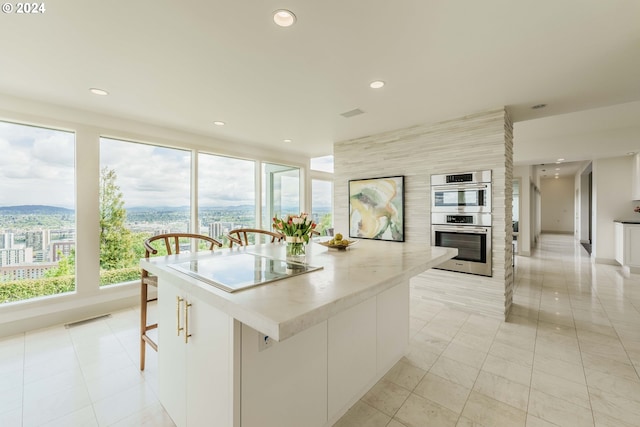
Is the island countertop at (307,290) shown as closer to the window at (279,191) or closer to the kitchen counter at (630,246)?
the window at (279,191)

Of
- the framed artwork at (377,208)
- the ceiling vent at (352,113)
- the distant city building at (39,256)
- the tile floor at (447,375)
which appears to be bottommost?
the tile floor at (447,375)

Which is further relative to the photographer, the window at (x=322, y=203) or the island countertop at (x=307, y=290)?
the window at (x=322, y=203)

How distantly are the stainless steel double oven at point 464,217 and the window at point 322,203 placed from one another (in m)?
2.86

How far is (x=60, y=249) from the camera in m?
3.17

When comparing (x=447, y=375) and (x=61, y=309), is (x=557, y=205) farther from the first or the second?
(x=61, y=309)

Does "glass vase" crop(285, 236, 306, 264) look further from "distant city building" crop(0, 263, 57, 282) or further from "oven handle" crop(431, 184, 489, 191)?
"distant city building" crop(0, 263, 57, 282)

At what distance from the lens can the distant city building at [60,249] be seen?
3.12m

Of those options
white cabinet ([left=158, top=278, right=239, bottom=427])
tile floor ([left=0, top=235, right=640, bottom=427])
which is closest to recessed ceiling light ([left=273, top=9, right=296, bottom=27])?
white cabinet ([left=158, top=278, right=239, bottom=427])

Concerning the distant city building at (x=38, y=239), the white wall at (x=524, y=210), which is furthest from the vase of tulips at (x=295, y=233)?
the white wall at (x=524, y=210)

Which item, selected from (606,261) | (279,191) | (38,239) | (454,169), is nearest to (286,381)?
(454,169)

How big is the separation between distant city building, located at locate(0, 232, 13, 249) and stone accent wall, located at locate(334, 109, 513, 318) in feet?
14.7

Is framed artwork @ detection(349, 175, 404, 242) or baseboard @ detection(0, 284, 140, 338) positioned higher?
framed artwork @ detection(349, 175, 404, 242)

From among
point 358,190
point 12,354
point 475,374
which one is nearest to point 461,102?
point 358,190

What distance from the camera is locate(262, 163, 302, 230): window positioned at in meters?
5.43
